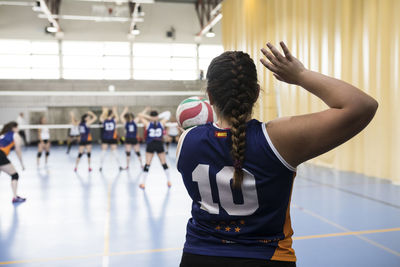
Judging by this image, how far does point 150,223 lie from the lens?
4.66 m

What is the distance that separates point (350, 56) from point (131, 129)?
6166 mm

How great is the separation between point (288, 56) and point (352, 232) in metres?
3.74

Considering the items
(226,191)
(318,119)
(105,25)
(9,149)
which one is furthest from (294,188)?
(105,25)

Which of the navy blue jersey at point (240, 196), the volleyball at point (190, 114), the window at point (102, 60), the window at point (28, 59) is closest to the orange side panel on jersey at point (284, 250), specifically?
the navy blue jersey at point (240, 196)

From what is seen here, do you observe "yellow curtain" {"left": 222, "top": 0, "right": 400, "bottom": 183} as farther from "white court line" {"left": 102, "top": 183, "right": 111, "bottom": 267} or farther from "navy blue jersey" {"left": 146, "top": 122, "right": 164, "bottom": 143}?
"white court line" {"left": 102, "top": 183, "right": 111, "bottom": 267}

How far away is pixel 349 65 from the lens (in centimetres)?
797

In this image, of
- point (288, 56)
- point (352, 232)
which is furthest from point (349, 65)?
point (288, 56)

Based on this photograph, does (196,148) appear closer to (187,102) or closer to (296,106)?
(187,102)

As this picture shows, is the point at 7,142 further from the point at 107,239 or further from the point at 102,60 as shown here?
the point at 102,60

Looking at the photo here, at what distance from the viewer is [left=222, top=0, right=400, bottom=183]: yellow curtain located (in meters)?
6.82

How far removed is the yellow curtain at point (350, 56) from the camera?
22.4ft

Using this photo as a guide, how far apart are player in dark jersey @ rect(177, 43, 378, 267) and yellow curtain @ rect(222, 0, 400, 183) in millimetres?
4650

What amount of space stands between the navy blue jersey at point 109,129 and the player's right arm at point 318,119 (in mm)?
9166

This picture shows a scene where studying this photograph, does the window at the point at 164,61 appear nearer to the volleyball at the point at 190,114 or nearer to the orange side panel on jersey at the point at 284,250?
the volleyball at the point at 190,114
